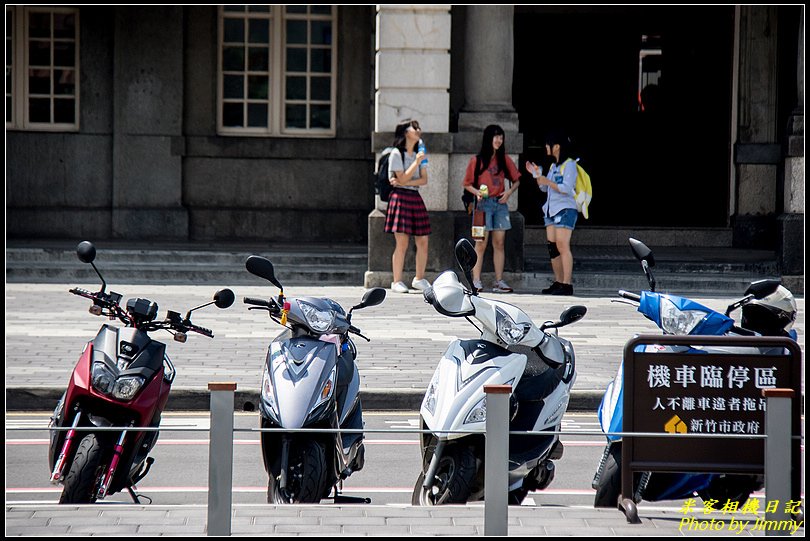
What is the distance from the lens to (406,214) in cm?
1438

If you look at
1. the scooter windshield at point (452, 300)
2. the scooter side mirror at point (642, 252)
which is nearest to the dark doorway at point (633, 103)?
the scooter side mirror at point (642, 252)

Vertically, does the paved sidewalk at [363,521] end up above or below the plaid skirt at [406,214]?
below

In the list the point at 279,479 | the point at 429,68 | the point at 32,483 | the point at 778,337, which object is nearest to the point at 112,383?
the point at 279,479

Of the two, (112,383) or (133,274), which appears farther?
(133,274)

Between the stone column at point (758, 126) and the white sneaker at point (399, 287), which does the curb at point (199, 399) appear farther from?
the stone column at point (758, 126)

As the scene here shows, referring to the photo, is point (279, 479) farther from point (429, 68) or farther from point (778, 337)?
point (429, 68)

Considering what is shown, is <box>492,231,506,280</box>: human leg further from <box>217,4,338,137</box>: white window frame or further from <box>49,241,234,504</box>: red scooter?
<box>49,241,234,504</box>: red scooter

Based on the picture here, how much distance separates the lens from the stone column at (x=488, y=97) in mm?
15164

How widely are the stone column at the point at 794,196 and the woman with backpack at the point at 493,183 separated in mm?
3787

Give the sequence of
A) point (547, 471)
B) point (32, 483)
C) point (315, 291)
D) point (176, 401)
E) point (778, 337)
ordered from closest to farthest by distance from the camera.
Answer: point (778, 337) < point (547, 471) < point (32, 483) < point (176, 401) < point (315, 291)

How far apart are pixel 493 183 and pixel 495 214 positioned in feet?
1.28

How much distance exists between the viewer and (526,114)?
752 inches

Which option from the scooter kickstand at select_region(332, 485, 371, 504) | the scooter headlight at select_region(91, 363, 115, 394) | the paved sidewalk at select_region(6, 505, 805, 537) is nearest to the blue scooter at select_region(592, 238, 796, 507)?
the paved sidewalk at select_region(6, 505, 805, 537)

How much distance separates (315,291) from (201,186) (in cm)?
485
